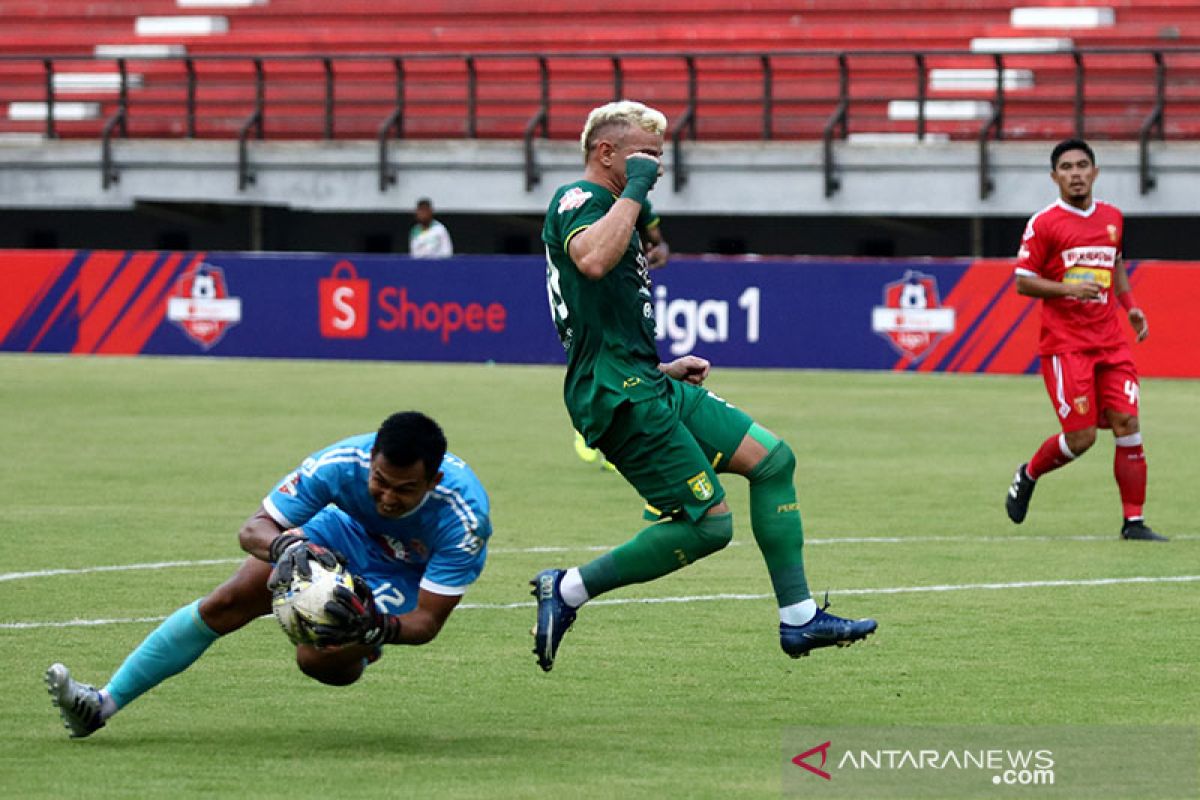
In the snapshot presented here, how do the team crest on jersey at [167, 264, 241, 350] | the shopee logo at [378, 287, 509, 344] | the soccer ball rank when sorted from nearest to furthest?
the soccer ball, the shopee logo at [378, 287, 509, 344], the team crest on jersey at [167, 264, 241, 350]

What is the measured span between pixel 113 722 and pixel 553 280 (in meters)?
2.04

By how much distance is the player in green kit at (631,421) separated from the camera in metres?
7.48

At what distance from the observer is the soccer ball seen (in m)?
6.28

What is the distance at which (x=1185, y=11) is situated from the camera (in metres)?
31.2

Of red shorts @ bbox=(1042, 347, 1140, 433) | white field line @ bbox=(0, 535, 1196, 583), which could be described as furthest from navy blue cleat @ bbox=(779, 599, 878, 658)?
red shorts @ bbox=(1042, 347, 1140, 433)

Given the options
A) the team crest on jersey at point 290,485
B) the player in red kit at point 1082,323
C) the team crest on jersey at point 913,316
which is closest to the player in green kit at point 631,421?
the team crest on jersey at point 290,485

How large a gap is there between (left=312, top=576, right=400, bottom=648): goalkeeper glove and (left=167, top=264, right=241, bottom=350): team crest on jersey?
71.7ft

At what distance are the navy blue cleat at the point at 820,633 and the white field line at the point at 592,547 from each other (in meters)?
3.89

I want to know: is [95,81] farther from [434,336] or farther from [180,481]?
[180,481]

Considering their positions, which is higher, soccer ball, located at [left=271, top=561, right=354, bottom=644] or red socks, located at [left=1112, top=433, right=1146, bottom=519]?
soccer ball, located at [left=271, top=561, right=354, bottom=644]

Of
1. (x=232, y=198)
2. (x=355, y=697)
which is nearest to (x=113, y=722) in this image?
(x=355, y=697)

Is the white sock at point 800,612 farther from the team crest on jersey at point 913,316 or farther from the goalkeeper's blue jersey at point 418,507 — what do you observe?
the team crest on jersey at point 913,316

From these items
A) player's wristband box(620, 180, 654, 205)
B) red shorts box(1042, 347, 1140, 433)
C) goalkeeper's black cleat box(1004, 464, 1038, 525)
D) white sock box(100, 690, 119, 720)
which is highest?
player's wristband box(620, 180, 654, 205)

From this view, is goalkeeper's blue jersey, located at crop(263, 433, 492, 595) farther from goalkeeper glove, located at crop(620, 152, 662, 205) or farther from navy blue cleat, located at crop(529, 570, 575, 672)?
goalkeeper glove, located at crop(620, 152, 662, 205)
